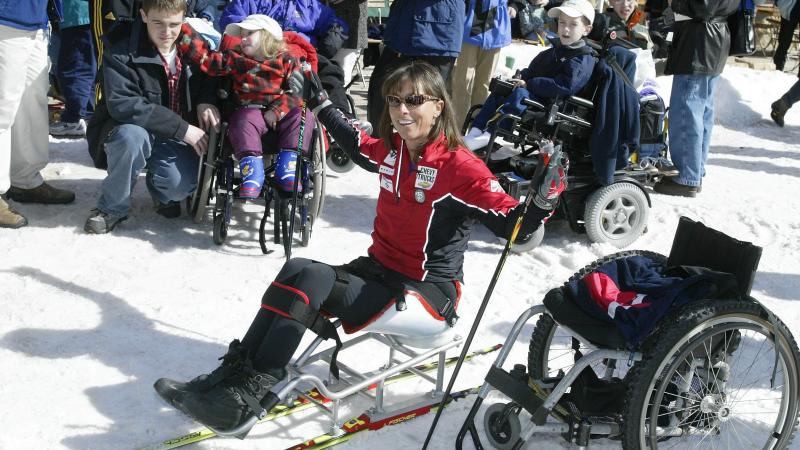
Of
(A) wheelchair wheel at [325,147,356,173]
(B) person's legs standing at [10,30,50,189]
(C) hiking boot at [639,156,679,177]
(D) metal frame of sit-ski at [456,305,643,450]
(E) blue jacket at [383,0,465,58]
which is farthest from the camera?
(A) wheelchair wheel at [325,147,356,173]

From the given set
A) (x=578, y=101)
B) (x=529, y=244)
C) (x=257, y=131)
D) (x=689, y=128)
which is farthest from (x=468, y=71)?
(x=257, y=131)

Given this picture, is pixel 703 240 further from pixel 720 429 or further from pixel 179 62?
pixel 179 62

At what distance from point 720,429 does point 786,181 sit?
16.4ft

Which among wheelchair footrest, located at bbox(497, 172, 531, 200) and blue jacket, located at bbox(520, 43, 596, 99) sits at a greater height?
blue jacket, located at bbox(520, 43, 596, 99)

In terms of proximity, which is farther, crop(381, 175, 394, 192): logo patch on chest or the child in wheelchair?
the child in wheelchair

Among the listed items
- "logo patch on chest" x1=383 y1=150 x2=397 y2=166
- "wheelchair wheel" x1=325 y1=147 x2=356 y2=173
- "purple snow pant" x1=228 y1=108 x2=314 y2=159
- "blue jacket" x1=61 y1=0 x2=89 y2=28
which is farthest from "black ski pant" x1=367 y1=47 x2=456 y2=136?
"logo patch on chest" x1=383 y1=150 x2=397 y2=166

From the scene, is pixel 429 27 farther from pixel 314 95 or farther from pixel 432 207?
pixel 432 207

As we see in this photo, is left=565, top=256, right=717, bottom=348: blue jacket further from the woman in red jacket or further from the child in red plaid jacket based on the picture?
the child in red plaid jacket

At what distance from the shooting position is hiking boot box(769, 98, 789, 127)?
10281mm

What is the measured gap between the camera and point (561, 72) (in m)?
5.63

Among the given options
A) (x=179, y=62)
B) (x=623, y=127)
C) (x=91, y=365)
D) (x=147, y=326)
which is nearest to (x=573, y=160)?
(x=623, y=127)

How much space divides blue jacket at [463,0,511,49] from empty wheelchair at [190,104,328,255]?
7.83 feet

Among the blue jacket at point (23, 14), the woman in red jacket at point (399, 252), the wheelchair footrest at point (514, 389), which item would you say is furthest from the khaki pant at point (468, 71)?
the wheelchair footrest at point (514, 389)

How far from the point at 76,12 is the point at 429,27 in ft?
9.06
